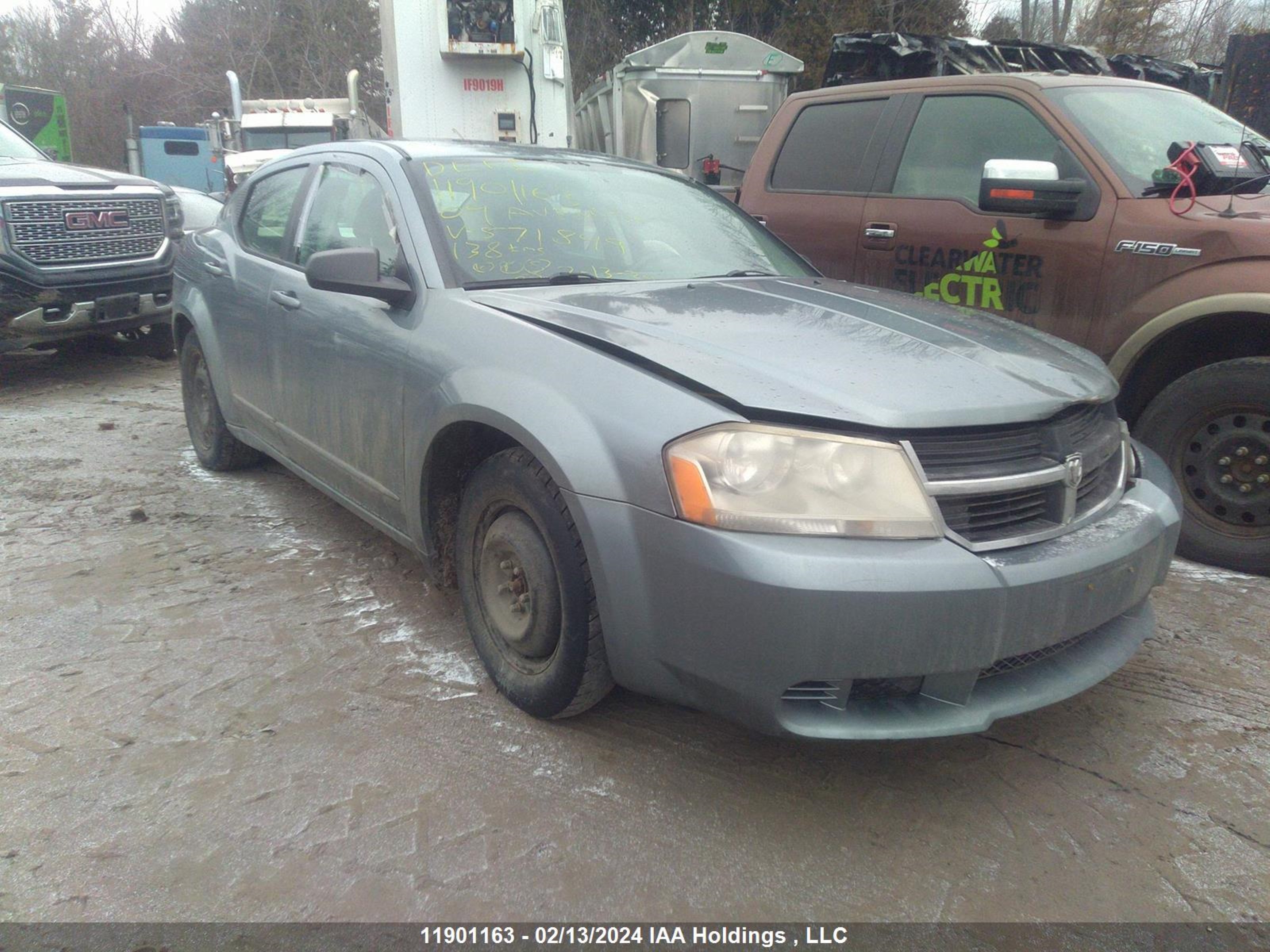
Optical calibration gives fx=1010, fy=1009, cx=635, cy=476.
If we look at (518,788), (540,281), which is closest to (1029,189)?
(540,281)

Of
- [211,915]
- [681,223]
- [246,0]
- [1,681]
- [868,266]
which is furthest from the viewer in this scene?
[246,0]

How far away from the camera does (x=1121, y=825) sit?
245cm

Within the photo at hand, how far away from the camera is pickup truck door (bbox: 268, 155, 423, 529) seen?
3248mm

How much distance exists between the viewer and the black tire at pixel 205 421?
504 cm

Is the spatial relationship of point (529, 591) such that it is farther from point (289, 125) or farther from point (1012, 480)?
point (289, 125)

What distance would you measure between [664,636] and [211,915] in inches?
45.1

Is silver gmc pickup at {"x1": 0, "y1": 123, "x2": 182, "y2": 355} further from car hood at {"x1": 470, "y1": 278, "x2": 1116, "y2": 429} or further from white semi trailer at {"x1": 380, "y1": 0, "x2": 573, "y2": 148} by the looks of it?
car hood at {"x1": 470, "y1": 278, "x2": 1116, "y2": 429}

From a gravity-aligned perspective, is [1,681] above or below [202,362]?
below

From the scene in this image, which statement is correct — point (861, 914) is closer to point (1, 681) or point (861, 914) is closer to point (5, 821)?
point (5, 821)

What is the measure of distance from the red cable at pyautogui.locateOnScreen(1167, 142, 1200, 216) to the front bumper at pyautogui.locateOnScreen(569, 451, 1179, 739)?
79.6 inches

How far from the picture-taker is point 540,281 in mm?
3232

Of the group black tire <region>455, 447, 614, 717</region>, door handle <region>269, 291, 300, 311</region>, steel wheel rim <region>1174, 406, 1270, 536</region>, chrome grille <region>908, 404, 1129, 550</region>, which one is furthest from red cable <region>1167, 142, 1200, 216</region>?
door handle <region>269, 291, 300, 311</region>

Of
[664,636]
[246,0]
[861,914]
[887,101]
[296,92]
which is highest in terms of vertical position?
[246,0]

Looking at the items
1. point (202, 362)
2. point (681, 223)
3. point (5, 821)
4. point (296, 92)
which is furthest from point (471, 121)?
point (296, 92)
